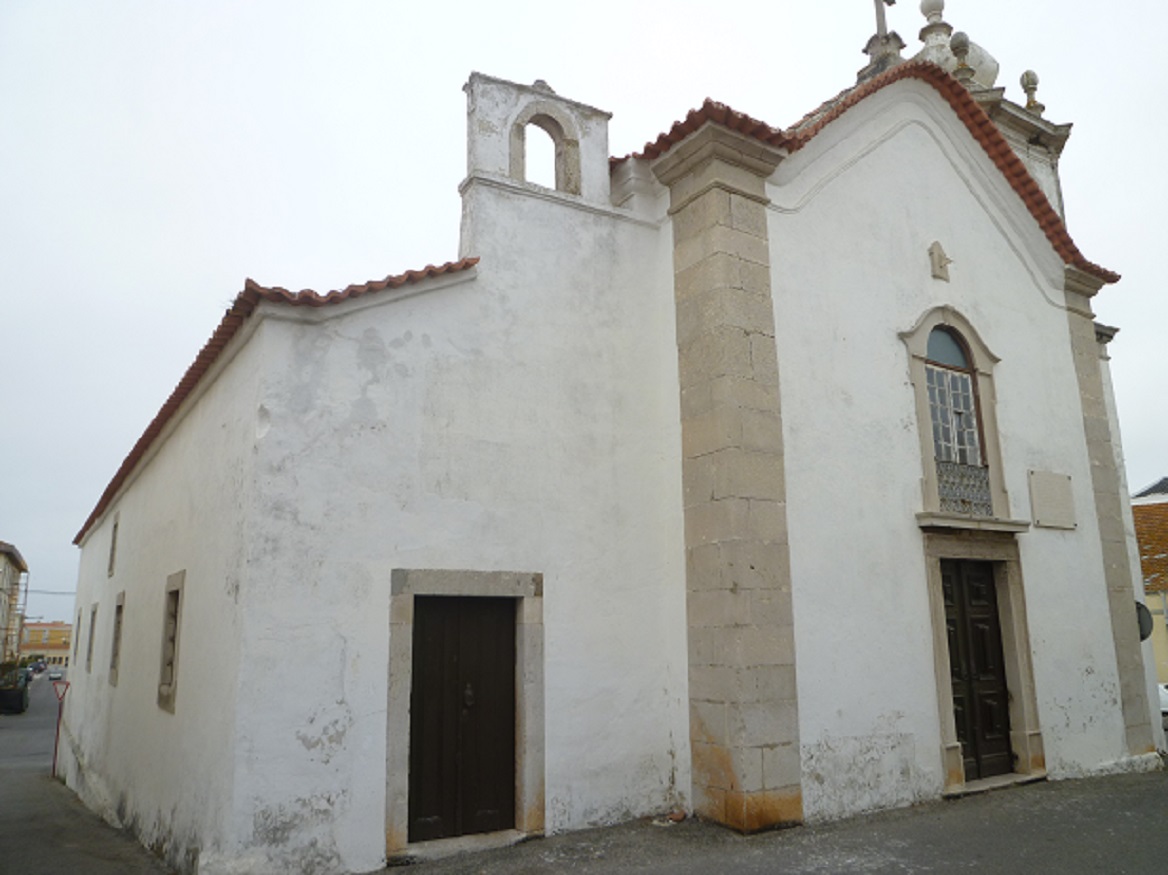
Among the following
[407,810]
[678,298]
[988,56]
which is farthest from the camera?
[988,56]

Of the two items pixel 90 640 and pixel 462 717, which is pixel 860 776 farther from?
pixel 90 640

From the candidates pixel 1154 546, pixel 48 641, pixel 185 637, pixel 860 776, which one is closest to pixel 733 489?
pixel 860 776

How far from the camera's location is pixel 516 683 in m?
5.91

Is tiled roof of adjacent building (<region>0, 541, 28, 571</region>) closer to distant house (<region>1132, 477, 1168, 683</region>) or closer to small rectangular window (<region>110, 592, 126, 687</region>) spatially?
small rectangular window (<region>110, 592, 126, 687</region>)

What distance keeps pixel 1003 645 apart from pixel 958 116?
5340 mm

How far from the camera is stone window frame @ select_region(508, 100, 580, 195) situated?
684cm

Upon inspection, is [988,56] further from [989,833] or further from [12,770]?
[12,770]

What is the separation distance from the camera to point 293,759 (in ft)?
16.2

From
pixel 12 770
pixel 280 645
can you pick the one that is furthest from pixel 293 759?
pixel 12 770

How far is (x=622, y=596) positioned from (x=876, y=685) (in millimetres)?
2127

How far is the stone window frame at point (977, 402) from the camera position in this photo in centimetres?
737


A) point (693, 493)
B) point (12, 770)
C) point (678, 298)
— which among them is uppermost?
point (678, 298)

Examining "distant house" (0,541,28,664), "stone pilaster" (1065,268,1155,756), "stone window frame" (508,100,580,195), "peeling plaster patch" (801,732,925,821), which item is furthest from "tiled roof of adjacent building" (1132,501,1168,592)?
"distant house" (0,541,28,664)

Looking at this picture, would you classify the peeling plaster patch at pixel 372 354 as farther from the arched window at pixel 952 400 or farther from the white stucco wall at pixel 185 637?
the arched window at pixel 952 400
